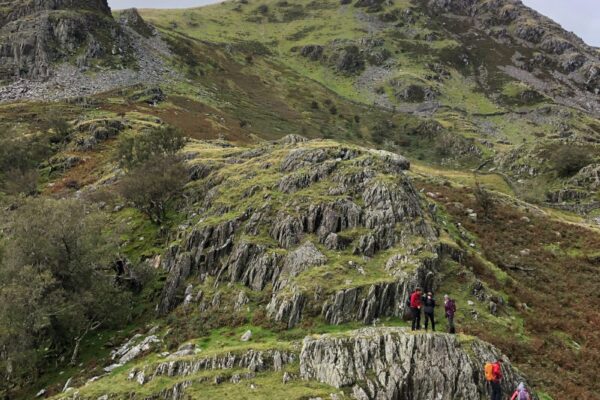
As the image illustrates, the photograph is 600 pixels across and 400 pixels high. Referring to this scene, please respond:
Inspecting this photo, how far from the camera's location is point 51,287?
34219 mm

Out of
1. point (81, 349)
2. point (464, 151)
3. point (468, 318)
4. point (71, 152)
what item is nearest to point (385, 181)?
point (468, 318)

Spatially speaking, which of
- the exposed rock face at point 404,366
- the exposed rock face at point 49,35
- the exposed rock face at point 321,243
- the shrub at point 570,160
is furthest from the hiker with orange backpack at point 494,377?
the exposed rock face at point 49,35

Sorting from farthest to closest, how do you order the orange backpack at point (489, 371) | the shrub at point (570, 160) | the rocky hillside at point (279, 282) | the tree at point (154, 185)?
the shrub at point (570, 160) < the tree at point (154, 185) < the rocky hillside at point (279, 282) < the orange backpack at point (489, 371)

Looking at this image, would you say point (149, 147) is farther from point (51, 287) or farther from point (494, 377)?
point (494, 377)

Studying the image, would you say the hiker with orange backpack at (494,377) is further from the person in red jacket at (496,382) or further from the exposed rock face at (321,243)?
the exposed rock face at (321,243)

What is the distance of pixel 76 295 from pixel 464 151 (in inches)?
5926

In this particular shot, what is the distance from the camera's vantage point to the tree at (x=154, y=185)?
51094 mm

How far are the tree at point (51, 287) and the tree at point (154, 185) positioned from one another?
38.1ft

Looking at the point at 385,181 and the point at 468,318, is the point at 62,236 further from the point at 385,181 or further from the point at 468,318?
the point at 468,318

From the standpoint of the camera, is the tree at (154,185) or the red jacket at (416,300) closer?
the red jacket at (416,300)

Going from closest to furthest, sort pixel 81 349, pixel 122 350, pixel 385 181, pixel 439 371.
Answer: pixel 439 371 → pixel 122 350 → pixel 81 349 → pixel 385 181

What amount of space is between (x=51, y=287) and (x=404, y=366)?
26.8 m

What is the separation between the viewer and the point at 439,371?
74.8ft

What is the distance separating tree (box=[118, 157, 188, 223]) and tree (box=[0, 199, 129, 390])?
38.1 ft
